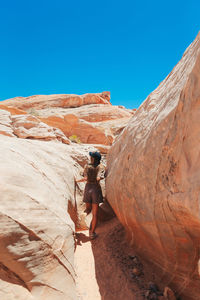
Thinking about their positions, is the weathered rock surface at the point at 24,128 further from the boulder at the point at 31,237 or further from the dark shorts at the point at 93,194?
the boulder at the point at 31,237

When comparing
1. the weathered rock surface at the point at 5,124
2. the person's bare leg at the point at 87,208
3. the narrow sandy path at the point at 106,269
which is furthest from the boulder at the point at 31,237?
the weathered rock surface at the point at 5,124

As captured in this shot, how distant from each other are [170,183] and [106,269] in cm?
237

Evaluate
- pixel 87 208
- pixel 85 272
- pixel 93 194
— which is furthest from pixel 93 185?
pixel 85 272

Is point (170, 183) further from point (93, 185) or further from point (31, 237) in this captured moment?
point (93, 185)

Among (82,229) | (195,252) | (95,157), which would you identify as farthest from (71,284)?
(95,157)

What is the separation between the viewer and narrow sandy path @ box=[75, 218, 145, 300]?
2762 mm

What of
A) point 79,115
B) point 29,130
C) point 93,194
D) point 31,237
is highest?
point 79,115

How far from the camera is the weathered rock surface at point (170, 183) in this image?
68.8 inches

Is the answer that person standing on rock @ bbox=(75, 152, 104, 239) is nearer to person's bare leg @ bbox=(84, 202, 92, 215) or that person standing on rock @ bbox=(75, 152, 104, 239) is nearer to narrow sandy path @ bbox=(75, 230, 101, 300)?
person's bare leg @ bbox=(84, 202, 92, 215)

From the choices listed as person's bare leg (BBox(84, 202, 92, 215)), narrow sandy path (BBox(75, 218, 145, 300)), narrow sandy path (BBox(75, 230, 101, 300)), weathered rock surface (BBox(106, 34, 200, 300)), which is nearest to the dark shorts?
person's bare leg (BBox(84, 202, 92, 215))

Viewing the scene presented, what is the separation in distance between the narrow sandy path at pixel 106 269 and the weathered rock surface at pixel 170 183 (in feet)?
1.32

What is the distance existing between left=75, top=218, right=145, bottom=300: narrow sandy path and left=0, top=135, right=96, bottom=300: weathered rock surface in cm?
46

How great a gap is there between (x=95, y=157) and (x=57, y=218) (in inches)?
87.7

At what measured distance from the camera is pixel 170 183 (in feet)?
6.85
